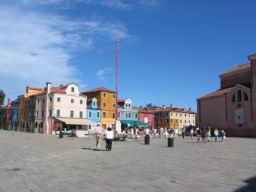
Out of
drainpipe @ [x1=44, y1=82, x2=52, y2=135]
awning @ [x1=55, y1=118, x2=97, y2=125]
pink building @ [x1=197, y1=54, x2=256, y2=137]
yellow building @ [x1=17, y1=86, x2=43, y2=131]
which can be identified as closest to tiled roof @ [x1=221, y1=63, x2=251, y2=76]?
pink building @ [x1=197, y1=54, x2=256, y2=137]

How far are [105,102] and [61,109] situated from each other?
38.1 ft

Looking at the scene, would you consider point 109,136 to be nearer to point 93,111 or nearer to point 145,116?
point 93,111

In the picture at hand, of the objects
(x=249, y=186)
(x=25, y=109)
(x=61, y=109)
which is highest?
(x=25, y=109)

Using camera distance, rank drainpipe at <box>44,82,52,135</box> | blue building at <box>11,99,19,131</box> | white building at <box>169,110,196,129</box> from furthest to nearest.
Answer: white building at <box>169,110,196,129</box> < blue building at <box>11,99,19,131</box> < drainpipe at <box>44,82,52,135</box>

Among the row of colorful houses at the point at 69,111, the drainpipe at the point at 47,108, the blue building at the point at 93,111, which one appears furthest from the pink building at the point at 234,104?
the drainpipe at the point at 47,108

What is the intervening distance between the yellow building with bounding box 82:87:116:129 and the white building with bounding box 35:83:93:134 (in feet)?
14.8

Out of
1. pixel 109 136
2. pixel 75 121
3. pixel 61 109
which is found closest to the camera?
pixel 109 136

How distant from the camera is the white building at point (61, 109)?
225 feet

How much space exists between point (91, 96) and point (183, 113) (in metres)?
41.2

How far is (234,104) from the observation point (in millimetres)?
59688

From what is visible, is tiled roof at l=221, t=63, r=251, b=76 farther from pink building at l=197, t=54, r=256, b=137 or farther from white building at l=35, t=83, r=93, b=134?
white building at l=35, t=83, r=93, b=134

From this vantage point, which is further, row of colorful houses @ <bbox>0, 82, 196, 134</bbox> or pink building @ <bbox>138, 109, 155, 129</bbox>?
pink building @ <bbox>138, 109, 155, 129</bbox>

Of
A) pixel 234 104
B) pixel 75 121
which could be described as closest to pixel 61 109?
pixel 75 121

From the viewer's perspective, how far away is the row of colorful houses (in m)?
69.2
